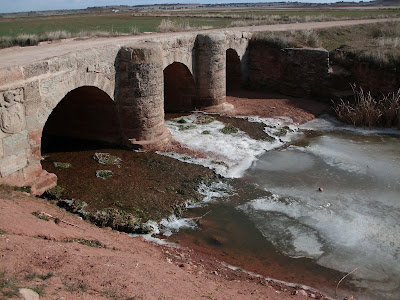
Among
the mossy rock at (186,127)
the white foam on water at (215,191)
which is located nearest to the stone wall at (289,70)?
the mossy rock at (186,127)

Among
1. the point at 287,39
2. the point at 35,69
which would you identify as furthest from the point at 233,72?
the point at 35,69

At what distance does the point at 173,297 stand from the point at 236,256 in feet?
9.14

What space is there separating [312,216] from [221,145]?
3926mm

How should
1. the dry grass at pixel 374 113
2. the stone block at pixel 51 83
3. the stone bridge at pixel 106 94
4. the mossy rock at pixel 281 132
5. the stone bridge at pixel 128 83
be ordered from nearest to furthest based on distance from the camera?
the stone bridge at pixel 106 94 → the stone bridge at pixel 128 83 → the stone block at pixel 51 83 → the mossy rock at pixel 281 132 → the dry grass at pixel 374 113

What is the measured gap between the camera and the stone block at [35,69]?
7809 mm

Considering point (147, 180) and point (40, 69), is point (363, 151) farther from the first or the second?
point (40, 69)

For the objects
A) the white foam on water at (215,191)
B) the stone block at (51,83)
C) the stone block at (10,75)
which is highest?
the stone block at (10,75)

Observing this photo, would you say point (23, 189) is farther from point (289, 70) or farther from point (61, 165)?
point (289, 70)

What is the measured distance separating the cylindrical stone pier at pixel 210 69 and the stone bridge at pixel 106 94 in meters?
0.03

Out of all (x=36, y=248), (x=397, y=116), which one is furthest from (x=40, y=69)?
(x=397, y=116)

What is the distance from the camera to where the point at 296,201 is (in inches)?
359

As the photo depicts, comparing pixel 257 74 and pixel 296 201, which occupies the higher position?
pixel 257 74

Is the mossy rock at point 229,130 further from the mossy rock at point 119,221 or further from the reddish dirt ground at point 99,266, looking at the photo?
the reddish dirt ground at point 99,266

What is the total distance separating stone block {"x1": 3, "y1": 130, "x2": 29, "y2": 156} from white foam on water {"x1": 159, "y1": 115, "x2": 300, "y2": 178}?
378 cm
